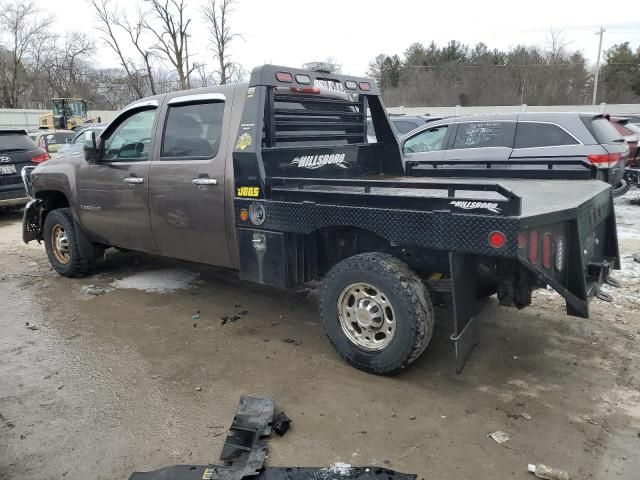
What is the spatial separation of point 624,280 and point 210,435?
4529 millimetres

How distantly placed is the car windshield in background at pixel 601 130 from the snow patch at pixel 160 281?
584 centimetres

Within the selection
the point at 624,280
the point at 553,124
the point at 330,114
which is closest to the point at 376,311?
the point at 330,114

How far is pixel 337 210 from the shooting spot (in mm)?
3484

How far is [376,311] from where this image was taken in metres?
3.42

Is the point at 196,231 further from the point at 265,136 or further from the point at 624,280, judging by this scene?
the point at 624,280

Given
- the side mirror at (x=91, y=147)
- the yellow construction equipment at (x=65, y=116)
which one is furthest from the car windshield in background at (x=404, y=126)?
the yellow construction equipment at (x=65, y=116)

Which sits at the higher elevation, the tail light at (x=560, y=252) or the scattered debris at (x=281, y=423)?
the tail light at (x=560, y=252)

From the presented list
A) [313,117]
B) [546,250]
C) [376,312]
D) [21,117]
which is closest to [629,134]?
[313,117]

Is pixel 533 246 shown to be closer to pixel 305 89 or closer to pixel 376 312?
pixel 376 312

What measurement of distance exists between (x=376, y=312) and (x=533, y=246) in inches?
42.9

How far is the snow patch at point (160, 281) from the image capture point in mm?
5678

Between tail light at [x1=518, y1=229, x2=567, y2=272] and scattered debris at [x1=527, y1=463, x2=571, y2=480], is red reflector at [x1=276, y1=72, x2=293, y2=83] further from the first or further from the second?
scattered debris at [x1=527, y1=463, x2=571, y2=480]

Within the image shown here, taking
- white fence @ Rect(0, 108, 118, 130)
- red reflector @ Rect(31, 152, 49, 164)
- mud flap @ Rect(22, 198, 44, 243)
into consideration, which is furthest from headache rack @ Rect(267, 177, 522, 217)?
white fence @ Rect(0, 108, 118, 130)

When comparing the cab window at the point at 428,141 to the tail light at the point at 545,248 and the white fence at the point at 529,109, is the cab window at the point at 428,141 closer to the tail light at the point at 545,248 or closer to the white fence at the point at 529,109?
the tail light at the point at 545,248
